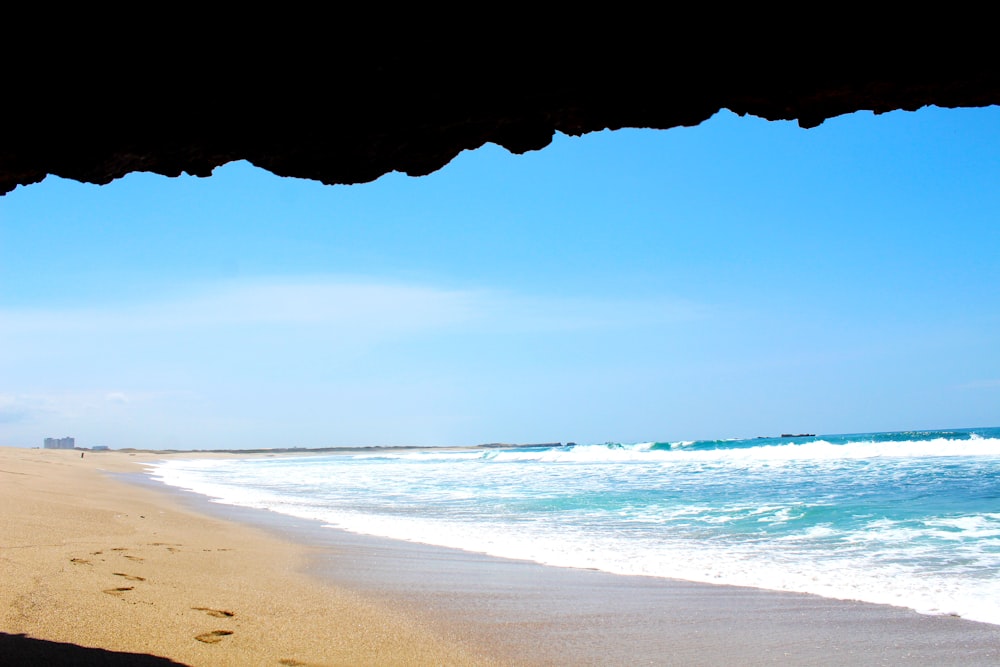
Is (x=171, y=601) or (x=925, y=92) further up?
(x=925, y=92)

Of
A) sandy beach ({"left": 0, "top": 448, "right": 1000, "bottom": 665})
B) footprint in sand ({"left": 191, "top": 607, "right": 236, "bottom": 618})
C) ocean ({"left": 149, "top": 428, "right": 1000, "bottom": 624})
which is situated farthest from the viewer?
ocean ({"left": 149, "top": 428, "right": 1000, "bottom": 624})

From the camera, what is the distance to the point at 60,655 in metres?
3.32

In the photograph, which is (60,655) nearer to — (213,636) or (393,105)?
(213,636)

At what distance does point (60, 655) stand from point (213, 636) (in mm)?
827

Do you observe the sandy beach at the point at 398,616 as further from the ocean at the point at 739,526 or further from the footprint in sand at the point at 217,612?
the ocean at the point at 739,526

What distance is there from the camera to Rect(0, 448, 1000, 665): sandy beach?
3842 millimetres

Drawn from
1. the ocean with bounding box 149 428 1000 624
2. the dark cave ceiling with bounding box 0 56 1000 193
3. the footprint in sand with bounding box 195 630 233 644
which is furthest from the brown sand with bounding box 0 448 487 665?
the ocean with bounding box 149 428 1000 624

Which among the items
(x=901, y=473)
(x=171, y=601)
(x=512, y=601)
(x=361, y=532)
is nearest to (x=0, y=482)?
(x=361, y=532)

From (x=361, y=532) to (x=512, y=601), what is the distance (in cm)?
483

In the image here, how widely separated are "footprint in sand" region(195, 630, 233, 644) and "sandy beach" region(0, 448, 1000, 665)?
16 mm

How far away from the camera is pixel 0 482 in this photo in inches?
534

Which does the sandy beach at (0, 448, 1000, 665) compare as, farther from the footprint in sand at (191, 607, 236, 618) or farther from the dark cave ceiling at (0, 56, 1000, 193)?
the dark cave ceiling at (0, 56, 1000, 193)

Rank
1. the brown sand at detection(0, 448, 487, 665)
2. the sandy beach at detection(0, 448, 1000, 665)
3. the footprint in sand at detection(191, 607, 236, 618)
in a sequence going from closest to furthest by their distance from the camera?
the brown sand at detection(0, 448, 487, 665)
the sandy beach at detection(0, 448, 1000, 665)
the footprint in sand at detection(191, 607, 236, 618)

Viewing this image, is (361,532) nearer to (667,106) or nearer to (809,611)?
(809,611)
